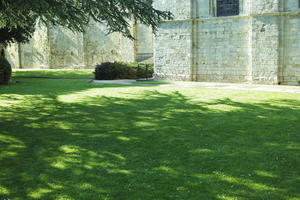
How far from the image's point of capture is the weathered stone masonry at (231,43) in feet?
59.2

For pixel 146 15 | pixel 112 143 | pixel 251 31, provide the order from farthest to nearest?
1. pixel 251 31
2. pixel 146 15
3. pixel 112 143

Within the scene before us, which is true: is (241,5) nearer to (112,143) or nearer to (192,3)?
(192,3)

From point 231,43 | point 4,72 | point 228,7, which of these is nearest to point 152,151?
point 231,43

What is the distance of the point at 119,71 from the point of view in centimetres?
2331

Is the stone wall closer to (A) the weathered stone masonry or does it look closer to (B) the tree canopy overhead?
(A) the weathered stone masonry

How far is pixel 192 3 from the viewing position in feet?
67.9

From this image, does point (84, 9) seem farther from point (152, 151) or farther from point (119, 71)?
point (119, 71)

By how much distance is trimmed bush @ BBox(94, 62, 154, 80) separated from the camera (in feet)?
75.5

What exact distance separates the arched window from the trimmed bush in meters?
6.72

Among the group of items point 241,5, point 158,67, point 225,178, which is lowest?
point 225,178

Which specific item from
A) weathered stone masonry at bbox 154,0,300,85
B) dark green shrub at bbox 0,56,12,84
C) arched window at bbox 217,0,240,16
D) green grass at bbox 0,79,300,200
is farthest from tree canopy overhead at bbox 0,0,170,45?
arched window at bbox 217,0,240,16

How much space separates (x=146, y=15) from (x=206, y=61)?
35.8 ft

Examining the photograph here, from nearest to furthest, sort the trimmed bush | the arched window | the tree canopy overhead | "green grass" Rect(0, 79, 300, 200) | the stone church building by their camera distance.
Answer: "green grass" Rect(0, 79, 300, 200) → the tree canopy overhead → the stone church building → the arched window → the trimmed bush

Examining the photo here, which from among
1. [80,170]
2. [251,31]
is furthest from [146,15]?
[251,31]
